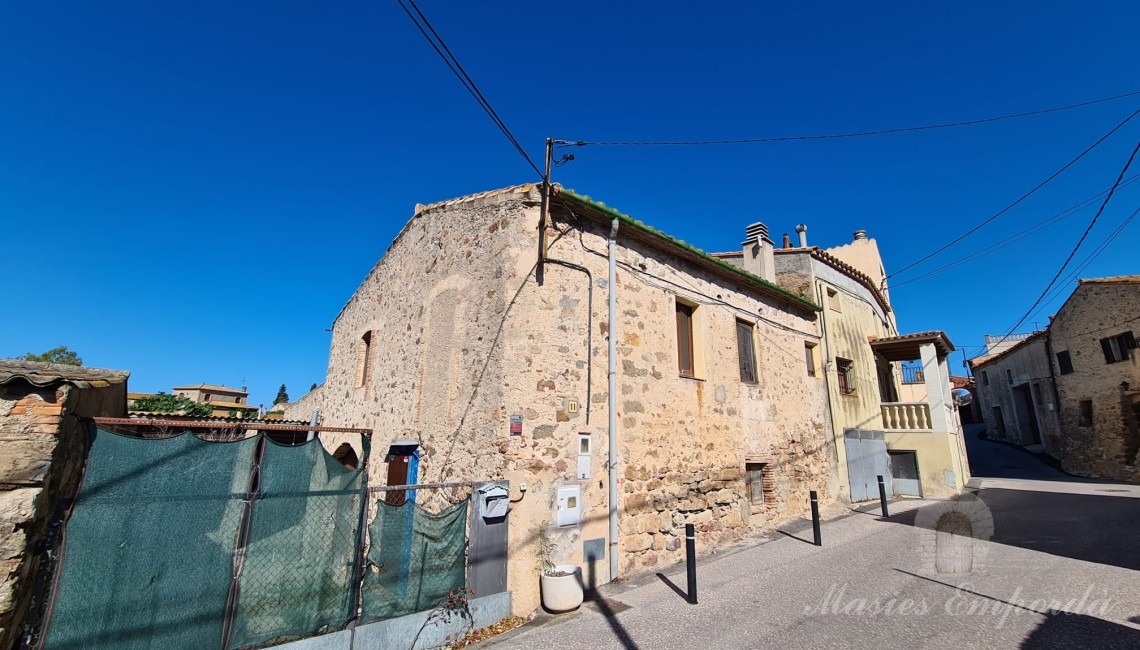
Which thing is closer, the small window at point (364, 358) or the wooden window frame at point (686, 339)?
the wooden window frame at point (686, 339)

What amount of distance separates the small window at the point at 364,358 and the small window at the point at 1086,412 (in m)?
27.2

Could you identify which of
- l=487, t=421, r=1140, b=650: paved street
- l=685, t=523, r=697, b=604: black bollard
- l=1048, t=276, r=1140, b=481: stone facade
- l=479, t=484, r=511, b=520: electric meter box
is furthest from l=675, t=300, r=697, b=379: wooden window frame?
l=1048, t=276, r=1140, b=481: stone facade

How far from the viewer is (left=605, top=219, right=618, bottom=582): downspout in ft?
23.1

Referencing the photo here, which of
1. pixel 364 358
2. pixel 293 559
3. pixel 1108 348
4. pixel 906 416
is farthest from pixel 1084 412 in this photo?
pixel 293 559

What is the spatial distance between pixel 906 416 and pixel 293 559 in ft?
55.4

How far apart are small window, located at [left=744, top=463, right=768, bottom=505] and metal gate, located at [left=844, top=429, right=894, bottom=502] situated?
435 centimetres

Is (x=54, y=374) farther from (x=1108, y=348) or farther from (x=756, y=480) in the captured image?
(x=1108, y=348)

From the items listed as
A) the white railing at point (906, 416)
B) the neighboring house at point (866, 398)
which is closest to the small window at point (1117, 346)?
the neighboring house at point (866, 398)

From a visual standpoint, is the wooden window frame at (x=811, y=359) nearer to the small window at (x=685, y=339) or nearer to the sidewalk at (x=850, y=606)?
the small window at (x=685, y=339)

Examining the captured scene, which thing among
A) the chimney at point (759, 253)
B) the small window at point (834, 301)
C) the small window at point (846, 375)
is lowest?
the small window at point (846, 375)

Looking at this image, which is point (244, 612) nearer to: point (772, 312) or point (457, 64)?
point (457, 64)

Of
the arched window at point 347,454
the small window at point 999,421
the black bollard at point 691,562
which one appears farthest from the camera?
the small window at point 999,421

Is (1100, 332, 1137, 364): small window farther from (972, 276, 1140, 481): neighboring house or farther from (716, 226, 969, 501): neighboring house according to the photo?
(716, 226, 969, 501): neighboring house

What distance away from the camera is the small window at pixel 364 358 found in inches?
441
